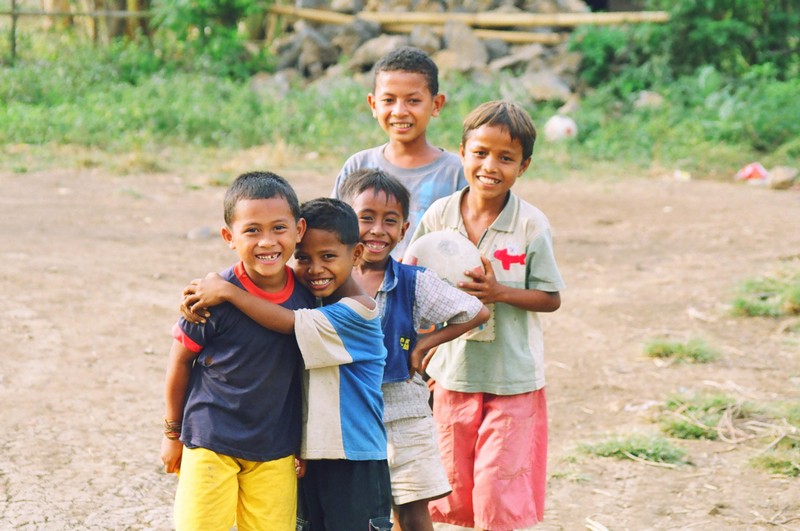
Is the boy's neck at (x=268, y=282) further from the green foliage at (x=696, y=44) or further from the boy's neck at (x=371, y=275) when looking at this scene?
the green foliage at (x=696, y=44)

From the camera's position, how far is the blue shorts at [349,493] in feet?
7.82

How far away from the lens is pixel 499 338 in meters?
2.91

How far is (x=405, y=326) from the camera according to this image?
2627 millimetres

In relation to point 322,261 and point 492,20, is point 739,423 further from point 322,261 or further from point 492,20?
point 492,20

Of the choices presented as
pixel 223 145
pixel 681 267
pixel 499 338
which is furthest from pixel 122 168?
pixel 499 338

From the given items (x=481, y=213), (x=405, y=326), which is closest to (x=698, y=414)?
(x=481, y=213)

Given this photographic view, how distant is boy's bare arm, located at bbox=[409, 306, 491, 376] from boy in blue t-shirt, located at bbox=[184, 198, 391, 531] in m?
0.20

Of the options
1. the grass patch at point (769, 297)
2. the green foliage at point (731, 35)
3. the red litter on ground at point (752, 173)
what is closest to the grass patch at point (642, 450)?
the grass patch at point (769, 297)

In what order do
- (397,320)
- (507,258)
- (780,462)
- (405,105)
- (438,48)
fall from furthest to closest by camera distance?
(438,48), (780,462), (405,105), (507,258), (397,320)

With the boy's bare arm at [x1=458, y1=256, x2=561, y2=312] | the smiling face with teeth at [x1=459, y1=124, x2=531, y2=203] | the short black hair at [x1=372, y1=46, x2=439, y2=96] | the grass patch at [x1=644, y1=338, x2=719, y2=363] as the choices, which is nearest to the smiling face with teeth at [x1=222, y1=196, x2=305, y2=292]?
the boy's bare arm at [x1=458, y1=256, x2=561, y2=312]

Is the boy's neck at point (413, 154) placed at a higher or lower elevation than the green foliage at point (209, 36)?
lower

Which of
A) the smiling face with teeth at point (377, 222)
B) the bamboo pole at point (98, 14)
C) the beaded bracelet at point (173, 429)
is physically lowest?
the beaded bracelet at point (173, 429)

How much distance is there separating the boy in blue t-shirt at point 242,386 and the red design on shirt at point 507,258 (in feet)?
2.37

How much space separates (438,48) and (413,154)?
10.8 metres
